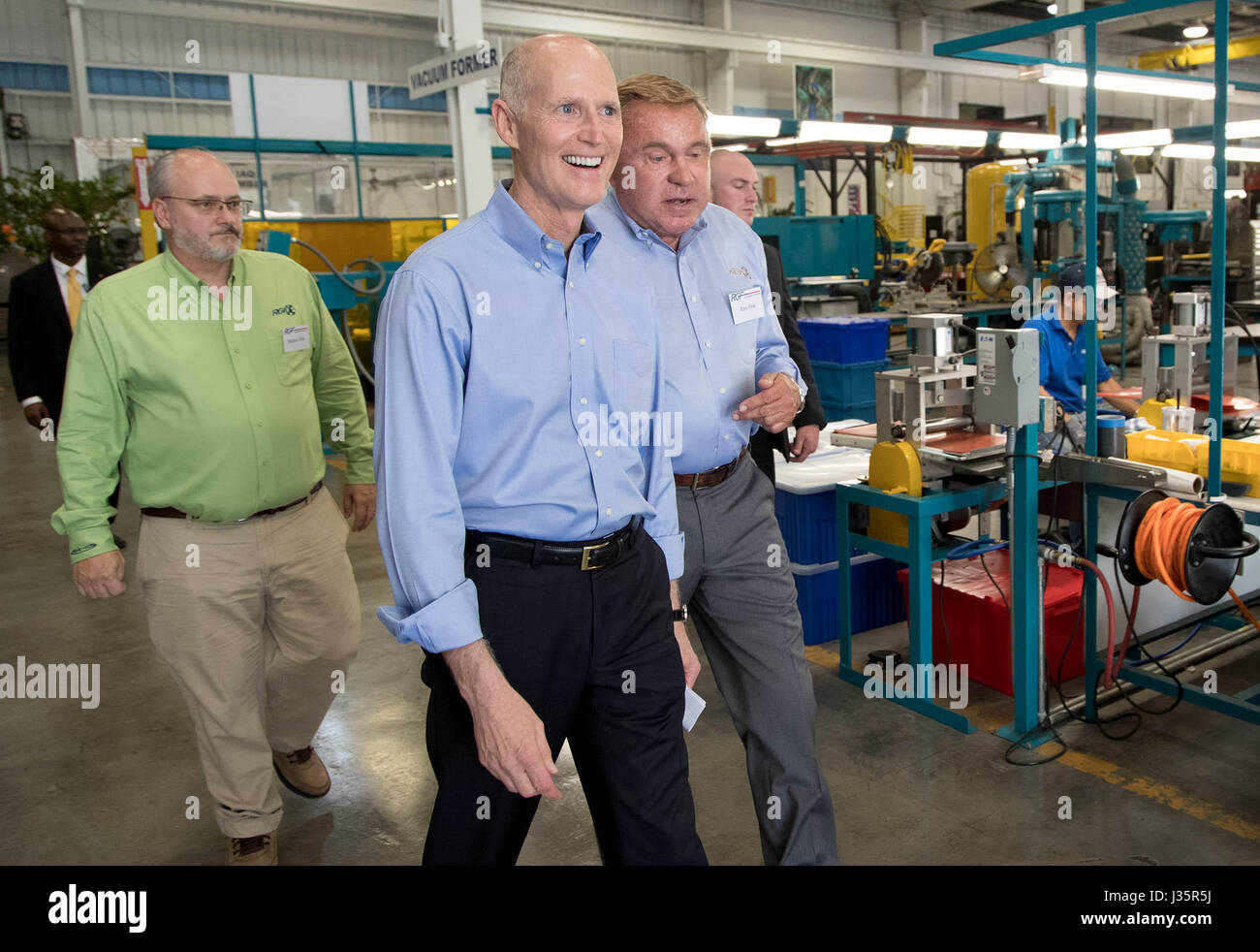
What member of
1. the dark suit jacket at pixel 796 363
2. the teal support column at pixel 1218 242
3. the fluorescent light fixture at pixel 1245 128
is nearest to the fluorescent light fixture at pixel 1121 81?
the fluorescent light fixture at pixel 1245 128

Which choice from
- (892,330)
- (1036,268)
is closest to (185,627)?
(1036,268)

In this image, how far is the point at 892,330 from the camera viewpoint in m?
12.7

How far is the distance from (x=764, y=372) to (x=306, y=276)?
4.00ft

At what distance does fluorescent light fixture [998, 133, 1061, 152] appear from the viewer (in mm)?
11867

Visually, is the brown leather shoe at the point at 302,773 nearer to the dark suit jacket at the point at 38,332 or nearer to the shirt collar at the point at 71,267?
the dark suit jacket at the point at 38,332

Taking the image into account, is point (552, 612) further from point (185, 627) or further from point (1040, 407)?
point (1040, 407)

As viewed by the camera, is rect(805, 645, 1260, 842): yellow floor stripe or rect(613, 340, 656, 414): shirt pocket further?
rect(805, 645, 1260, 842): yellow floor stripe

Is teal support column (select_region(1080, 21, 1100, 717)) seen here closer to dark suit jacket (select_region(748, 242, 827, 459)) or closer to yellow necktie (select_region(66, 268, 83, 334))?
dark suit jacket (select_region(748, 242, 827, 459))

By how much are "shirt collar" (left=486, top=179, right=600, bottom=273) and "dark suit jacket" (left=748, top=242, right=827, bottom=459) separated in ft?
4.87

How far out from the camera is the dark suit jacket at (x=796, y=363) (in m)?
2.99

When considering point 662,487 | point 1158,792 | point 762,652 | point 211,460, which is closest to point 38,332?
point 211,460

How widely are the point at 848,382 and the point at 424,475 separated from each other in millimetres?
5289

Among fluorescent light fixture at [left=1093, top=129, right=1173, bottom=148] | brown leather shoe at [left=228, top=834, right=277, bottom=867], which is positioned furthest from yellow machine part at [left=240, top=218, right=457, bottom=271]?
brown leather shoe at [left=228, top=834, right=277, bottom=867]
